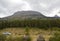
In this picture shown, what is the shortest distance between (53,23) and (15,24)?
74.3 ft

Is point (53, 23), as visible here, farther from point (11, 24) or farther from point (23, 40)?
point (23, 40)

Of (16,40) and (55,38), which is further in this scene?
(16,40)

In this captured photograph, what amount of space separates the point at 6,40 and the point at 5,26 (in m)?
61.4

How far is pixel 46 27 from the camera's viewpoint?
102938 millimetres

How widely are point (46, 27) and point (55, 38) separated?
59773 mm

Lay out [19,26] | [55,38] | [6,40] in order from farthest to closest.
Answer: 1. [19,26]
2. [6,40]
3. [55,38]

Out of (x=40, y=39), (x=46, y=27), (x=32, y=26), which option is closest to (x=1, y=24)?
(x=32, y=26)

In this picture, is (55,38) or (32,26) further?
(32,26)

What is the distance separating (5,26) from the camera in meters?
109

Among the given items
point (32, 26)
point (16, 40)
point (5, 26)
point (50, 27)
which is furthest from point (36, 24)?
point (16, 40)

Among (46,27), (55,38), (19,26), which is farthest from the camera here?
(19,26)

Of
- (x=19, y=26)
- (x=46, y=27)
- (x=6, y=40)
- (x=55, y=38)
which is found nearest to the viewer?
(x=55, y=38)

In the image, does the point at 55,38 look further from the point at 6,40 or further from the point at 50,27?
the point at 50,27

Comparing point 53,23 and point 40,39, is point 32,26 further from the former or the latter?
point 40,39
